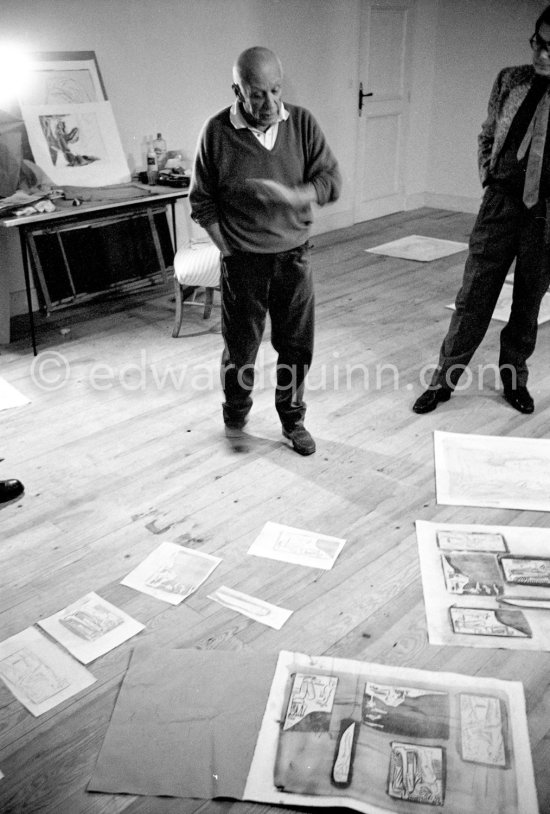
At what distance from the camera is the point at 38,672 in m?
1.79

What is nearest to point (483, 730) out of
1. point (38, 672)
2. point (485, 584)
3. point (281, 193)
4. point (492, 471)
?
point (485, 584)

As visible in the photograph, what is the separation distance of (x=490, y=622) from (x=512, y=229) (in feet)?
4.77

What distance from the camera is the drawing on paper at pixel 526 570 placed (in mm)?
2037

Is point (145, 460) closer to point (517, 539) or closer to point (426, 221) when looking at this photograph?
point (517, 539)

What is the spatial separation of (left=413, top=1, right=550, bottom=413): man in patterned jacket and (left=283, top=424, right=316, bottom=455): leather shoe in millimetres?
565

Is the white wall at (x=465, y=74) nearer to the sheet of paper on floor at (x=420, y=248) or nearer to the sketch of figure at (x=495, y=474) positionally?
the sheet of paper on floor at (x=420, y=248)

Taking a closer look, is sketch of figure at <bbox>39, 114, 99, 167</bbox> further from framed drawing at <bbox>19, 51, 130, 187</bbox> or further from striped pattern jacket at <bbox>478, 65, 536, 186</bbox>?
striped pattern jacket at <bbox>478, 65, 536, 186</bbox>

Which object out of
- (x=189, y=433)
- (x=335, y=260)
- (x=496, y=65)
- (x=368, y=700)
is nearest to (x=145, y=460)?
(x=189, y=433)

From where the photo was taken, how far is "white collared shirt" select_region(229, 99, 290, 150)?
219 cm

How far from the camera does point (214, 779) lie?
1.52 metres

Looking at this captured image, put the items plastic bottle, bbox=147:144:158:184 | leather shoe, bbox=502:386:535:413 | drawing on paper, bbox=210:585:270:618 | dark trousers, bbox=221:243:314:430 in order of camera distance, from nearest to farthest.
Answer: drawing on paper, bbox=210:585:270:618 < dark trousers, bbox=221:243:314:430 < leather shoe, bbox=502:386:535:413 < plastic bottle, bbox=147:144:158:184

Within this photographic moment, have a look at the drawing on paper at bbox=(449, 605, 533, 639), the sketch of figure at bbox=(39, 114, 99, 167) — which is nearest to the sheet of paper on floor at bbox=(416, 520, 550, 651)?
the drawing on paper at bbox=(449, 605, 533, 639)

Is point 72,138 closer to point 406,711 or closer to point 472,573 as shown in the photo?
point 472,573

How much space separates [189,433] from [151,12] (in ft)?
9.41
